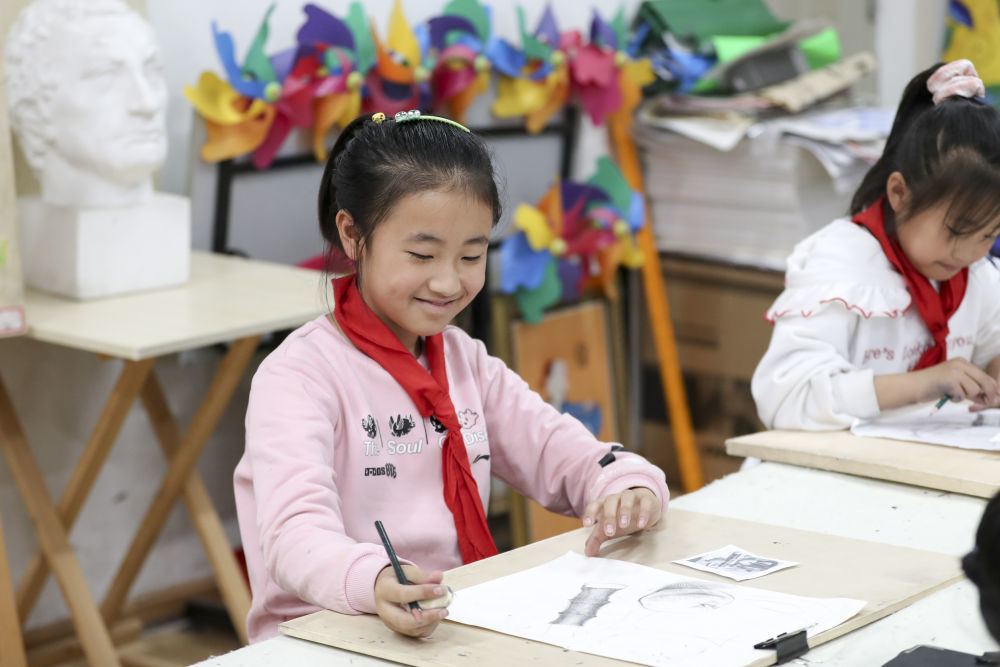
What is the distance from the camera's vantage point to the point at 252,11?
2379 millimetres

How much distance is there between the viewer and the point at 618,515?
3.81ft

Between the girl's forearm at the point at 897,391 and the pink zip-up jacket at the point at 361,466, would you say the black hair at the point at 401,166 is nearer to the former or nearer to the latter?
the pink zip-up jacket at the point at 361,466

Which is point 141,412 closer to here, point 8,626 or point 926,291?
point 8,626

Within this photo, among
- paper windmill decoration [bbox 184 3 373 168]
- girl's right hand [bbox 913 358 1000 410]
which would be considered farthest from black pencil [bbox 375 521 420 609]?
paper windmill decoration [bbox 184 3 373 168]

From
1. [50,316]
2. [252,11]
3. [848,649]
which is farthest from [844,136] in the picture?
[848,649]

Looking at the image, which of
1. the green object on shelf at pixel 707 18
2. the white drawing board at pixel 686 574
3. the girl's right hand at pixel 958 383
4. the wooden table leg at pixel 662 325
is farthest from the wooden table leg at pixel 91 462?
the green object on shelf at pixel 707 18

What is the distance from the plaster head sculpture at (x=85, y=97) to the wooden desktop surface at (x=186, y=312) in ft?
0.57

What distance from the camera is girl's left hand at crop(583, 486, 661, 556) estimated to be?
1142mm

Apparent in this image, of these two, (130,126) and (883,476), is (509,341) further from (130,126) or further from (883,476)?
(883,476)

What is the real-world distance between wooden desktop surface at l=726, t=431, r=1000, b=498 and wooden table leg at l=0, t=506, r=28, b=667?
1.06 meters

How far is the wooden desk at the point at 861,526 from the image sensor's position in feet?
3.05

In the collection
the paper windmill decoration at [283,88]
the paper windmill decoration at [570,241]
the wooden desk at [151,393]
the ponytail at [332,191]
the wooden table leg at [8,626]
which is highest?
the paper windmill decoration at [283,88]

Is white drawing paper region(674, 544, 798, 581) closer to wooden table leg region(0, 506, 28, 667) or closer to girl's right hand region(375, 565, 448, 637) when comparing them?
girl's right hand region(375, 565, 448, 637)

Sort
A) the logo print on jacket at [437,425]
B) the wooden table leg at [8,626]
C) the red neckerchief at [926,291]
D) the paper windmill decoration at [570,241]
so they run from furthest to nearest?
A: 1. the paper windmill decoration at [570,241]
2. the wooden table leg at [8,626]
3. the red neckerchief at [926,291]
4. the logo print on jacket at [437,425]
